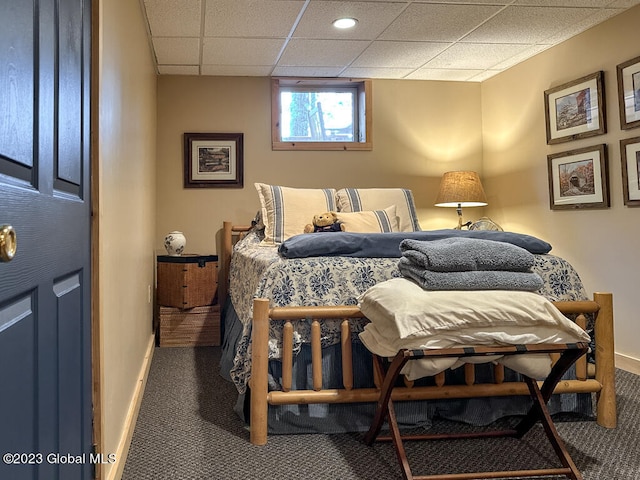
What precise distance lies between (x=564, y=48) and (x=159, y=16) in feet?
9.02

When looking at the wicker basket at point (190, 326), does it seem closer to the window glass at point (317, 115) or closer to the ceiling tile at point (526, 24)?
the window glass at point (317, 115)

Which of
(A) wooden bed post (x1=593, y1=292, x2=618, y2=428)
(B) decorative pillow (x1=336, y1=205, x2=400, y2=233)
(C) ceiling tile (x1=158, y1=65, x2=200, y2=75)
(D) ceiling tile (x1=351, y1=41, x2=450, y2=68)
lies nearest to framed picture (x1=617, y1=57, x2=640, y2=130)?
(D) ceiling tile (x1=351, y1=41, x2=450, y2=68)

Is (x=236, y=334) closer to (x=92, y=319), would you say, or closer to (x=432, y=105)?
(x=92, y=319)

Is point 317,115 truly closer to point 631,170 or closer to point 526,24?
point 526,24

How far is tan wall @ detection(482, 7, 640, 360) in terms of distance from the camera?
9.76 ft

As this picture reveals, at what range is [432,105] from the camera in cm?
444

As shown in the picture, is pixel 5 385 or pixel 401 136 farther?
pixel 401 136

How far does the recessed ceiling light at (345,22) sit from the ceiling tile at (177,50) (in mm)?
956

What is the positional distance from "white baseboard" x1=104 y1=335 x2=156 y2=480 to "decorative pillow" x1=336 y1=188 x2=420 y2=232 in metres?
1.78

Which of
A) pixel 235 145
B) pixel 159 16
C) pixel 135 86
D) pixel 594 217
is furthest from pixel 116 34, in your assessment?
pixel 594 217

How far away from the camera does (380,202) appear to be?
148 inches

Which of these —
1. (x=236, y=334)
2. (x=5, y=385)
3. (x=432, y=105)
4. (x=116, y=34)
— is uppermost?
(x=432, y=105)

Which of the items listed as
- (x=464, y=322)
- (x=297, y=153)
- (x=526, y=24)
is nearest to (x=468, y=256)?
(x=464, y=322)

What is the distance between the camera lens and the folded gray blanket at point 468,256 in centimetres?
171
